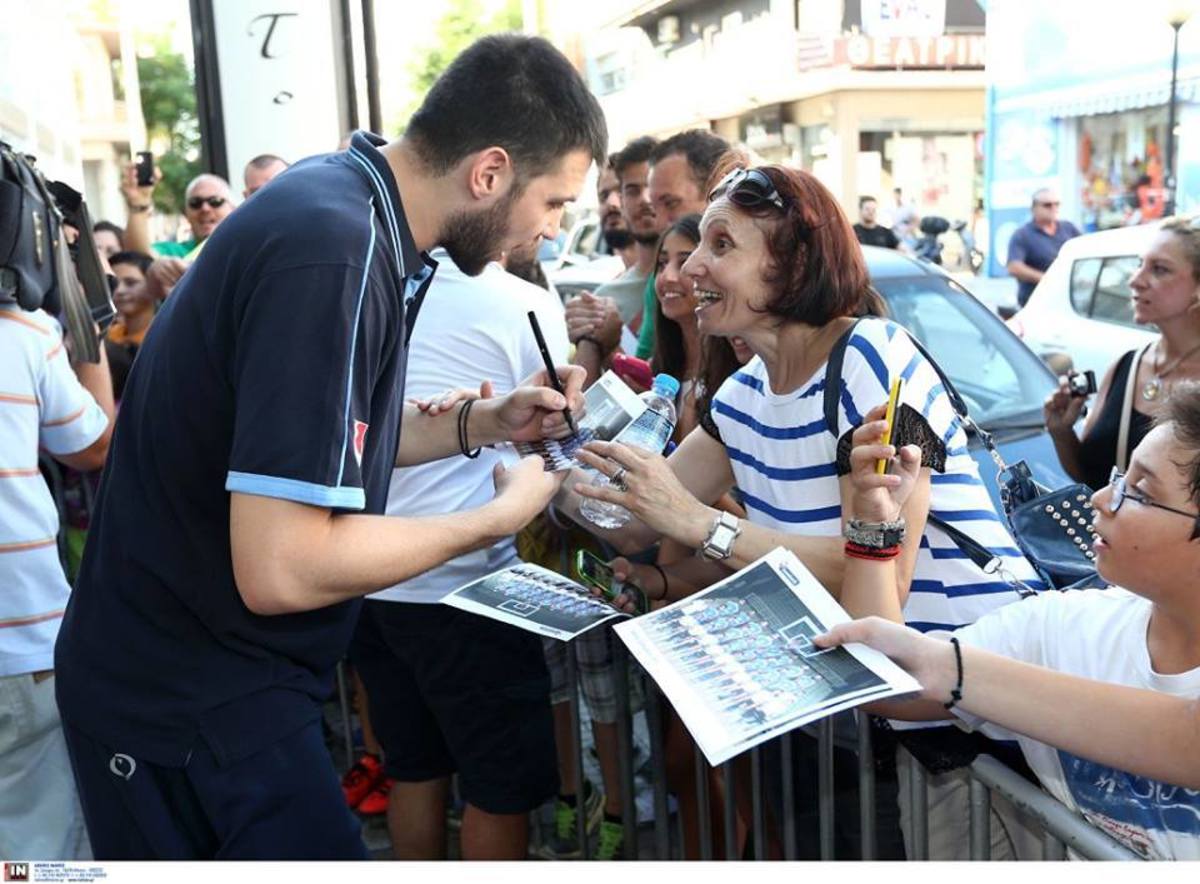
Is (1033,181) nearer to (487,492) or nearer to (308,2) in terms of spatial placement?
(308,2)

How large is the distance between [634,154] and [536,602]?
109 inches

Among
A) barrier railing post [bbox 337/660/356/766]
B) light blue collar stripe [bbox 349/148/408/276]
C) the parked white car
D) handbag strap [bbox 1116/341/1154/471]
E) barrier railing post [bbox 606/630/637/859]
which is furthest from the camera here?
the parked white car

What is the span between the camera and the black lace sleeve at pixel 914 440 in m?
2.15

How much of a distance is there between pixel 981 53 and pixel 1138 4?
991 centimetres

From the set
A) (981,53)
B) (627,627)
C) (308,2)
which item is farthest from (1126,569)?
(981,53)

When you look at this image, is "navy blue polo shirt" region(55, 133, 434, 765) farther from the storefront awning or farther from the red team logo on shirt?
the storefront awning

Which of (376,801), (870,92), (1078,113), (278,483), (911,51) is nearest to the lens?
(278,483)

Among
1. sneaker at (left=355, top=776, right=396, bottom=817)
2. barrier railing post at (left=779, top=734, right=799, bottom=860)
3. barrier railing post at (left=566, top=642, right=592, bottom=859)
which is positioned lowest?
sneaker at (left=355, top=776, right=396, bottom=817)

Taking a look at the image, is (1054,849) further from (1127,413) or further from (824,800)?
(1127,413)

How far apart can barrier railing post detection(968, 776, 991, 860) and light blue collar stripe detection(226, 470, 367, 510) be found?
1.20 metres

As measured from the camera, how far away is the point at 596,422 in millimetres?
2641

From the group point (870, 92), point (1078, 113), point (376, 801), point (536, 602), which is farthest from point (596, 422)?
point (870, 92)

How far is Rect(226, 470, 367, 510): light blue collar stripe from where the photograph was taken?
1.64m

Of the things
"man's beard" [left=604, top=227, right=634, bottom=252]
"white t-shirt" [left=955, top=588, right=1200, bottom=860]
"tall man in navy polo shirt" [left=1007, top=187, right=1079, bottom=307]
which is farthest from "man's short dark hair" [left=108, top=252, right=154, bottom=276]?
"tall man in navy polo shirt" [left=1007, top=187, right=1079, bottom=307]
